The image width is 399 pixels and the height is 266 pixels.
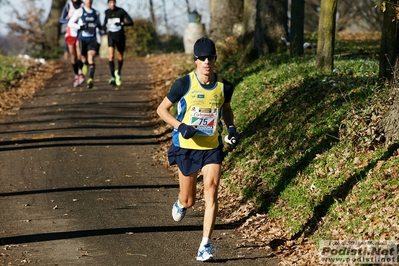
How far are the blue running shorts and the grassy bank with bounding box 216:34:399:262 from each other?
53.4 inches

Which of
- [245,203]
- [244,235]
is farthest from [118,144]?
[244,235]

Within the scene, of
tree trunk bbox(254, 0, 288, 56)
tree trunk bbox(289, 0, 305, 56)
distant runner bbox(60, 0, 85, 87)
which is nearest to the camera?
tree trunk bbox(289, 0, 305, 56)

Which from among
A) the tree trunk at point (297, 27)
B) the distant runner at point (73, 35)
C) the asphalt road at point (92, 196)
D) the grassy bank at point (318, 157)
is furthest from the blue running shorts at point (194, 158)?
the distant runner at point (73, 35)

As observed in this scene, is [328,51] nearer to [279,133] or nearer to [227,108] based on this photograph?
[279,133]

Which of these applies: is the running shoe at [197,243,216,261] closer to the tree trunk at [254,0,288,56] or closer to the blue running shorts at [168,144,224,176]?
the blue running shorts at [168,144,224,176]

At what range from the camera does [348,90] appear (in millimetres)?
12289

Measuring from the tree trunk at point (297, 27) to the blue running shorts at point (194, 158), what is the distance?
985cm

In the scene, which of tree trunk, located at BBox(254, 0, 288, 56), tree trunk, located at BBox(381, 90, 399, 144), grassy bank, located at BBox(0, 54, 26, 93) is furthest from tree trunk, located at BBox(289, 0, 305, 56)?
grassy bank, located at BBox(0, 54, 26, 93)

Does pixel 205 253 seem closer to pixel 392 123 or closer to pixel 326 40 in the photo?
pixel 392 123

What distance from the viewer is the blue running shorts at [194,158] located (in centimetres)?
859

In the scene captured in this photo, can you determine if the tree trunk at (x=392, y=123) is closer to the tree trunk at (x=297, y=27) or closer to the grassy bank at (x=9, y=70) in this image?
the tree trunk at (x=297, y=27)

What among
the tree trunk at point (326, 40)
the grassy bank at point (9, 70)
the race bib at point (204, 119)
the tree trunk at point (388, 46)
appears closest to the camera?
the race bib at point (204, 119)

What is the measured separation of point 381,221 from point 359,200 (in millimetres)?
864

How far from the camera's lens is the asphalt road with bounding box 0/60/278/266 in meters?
8.83
